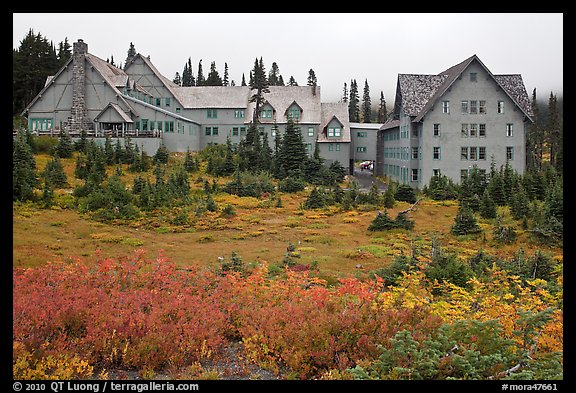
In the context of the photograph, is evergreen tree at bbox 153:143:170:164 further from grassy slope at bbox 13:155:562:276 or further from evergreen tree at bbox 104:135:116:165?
grassy slope at bbox 13:155:562:276

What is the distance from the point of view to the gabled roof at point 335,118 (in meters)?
61.8

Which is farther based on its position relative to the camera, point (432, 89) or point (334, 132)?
point (334, 132)

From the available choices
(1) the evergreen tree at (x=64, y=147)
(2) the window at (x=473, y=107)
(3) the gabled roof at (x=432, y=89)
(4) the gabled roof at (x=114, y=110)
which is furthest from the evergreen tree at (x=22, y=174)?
(2) the window at (x=473, y=107)

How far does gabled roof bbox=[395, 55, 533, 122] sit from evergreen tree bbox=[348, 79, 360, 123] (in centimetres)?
5974

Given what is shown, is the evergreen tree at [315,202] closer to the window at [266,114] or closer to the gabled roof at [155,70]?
the window at [266,114]

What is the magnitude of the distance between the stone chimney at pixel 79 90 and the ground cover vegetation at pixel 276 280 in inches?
490

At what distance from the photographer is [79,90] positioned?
168 ft

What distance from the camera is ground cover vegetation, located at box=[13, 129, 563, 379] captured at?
8445 millimetres

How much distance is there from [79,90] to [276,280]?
45.4 m

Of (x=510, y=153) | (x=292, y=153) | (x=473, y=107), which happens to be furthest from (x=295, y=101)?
(x=510, y=153)

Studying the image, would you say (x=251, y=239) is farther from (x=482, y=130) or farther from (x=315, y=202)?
(x=482, y=130)

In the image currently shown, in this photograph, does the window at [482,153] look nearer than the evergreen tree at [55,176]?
No

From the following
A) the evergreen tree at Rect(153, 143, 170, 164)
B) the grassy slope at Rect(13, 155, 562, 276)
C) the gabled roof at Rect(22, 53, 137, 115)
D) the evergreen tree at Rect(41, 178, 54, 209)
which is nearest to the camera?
the grassy slope at Rect(13, 155, 562, 276)

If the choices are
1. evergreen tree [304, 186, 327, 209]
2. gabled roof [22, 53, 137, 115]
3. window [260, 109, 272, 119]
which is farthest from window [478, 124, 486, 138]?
gabled roof [22, 53, 137, 115]
